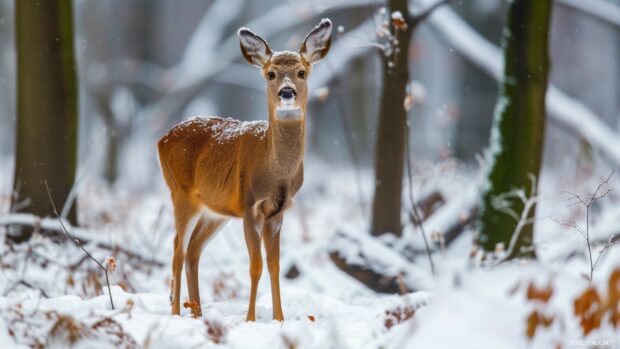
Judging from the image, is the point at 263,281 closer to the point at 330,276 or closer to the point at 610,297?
the point at 330,276

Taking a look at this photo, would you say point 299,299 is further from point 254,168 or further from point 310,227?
point 310,227

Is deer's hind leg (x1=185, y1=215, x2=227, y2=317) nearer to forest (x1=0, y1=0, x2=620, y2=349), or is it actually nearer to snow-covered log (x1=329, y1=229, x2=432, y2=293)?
forest (x1=0, y1=0, x2=620, y2=349)

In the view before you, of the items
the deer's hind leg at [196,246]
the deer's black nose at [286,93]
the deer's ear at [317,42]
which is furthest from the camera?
the deer's hind leg at [196,246]

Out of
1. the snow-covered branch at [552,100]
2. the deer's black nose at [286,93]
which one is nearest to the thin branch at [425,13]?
the snow-covered branch at [552,100]

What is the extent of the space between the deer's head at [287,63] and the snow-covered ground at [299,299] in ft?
4.29

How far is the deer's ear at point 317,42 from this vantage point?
15.4 ft

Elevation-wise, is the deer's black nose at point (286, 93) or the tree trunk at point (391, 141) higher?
the deer's black nose at point (286, 93)

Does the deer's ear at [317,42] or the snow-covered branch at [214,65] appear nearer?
the deer's ear at [317,42]

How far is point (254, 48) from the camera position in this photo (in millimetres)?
4684

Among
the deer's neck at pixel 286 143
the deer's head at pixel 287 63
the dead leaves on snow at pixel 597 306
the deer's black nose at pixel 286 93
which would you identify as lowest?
A: the dead leaves on snow at pixel 597 306

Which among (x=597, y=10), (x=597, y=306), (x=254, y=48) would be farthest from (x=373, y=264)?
(x=597, y=10)

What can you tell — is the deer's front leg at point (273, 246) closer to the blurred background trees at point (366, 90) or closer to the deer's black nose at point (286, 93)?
the deer's black nose at point (286, 93)

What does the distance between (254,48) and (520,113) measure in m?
3.06

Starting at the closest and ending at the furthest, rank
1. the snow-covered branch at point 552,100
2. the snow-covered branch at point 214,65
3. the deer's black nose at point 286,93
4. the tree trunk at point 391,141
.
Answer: the deer's black nose at point 286,93, the tree trunk at point 391,141, the snow-covered branch at point 552,100, the snow-covered branch at point 214,65
